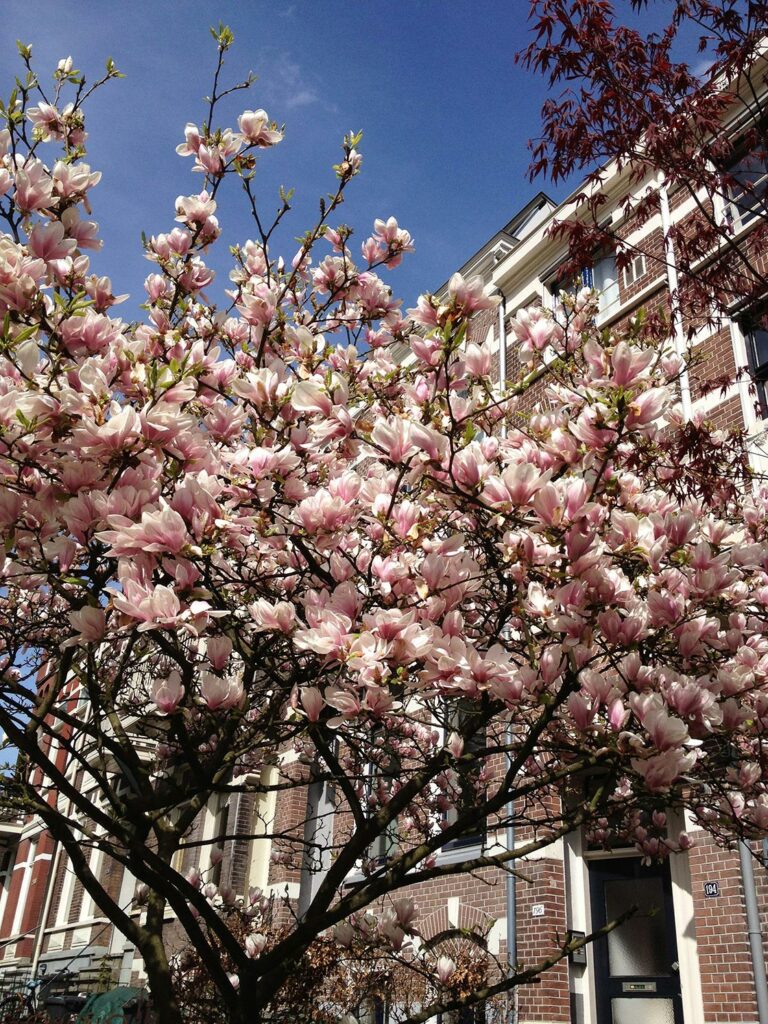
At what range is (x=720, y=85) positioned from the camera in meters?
5.21

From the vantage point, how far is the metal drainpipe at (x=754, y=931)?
710 cm

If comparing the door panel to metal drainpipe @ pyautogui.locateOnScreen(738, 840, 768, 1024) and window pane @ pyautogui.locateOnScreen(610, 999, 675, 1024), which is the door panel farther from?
metal drainpipe @ pyautogui.locateOnScreen(738, 840, 768, 1024)

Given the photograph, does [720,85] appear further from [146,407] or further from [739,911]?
[739,911]

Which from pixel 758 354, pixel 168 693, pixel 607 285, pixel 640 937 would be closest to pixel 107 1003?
pixel 640 937

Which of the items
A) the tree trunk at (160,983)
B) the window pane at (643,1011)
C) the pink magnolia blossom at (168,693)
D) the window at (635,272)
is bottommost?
the window pane at (643,1011)

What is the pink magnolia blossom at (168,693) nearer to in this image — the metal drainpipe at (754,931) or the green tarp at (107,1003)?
the metal drainpipe at (754,931)

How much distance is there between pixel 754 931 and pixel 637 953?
5.95ft

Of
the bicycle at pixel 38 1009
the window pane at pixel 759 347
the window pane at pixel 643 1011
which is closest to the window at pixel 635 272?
the window pane at pixel 759 347

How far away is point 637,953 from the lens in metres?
8.73

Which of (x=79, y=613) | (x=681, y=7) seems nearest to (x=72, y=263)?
(x=79, y=613)

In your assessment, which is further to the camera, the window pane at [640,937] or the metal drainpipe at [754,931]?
the window pane at [640,937]

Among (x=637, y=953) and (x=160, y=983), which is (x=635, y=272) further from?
(x=160, y=983)

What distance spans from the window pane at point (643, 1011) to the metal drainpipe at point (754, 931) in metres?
1.36

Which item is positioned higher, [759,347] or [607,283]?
[607,283]
